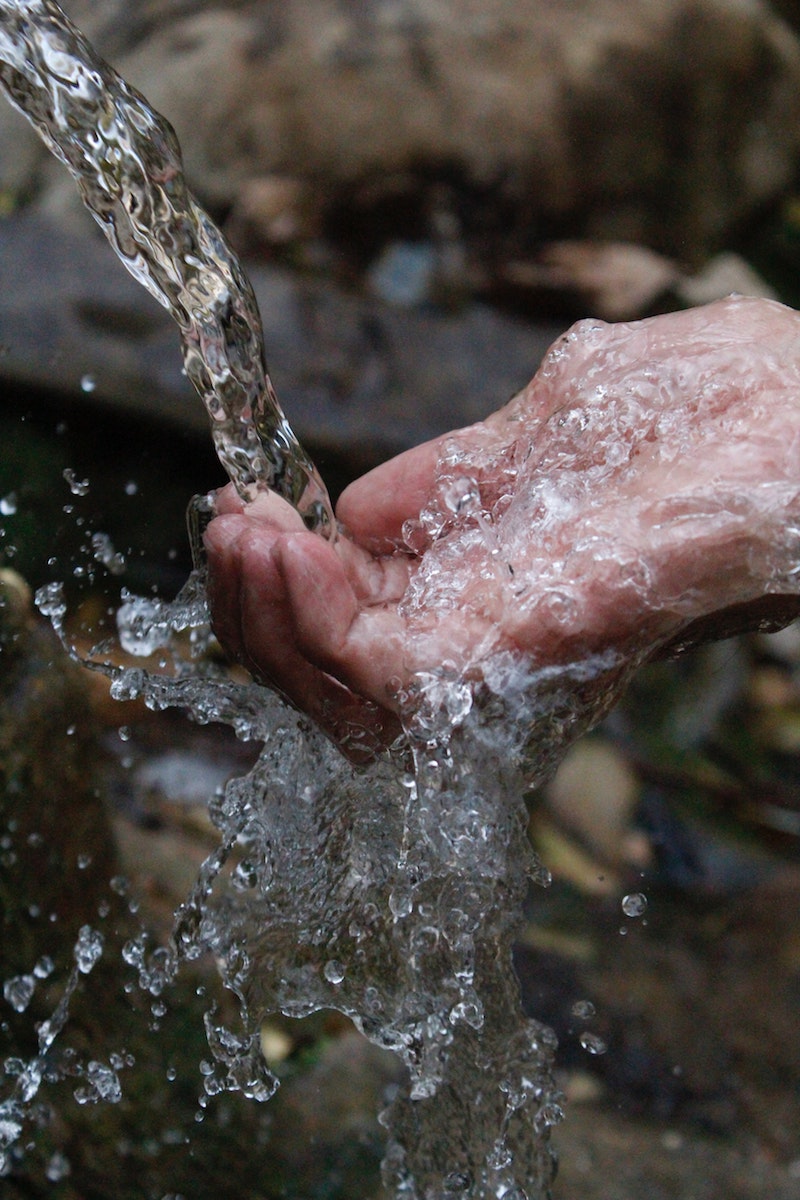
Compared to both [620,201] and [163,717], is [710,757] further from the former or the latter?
[620,201]

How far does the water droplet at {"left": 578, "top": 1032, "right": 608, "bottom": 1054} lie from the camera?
9.60 ft

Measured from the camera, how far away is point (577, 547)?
1.46m

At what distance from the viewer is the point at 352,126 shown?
4.98m

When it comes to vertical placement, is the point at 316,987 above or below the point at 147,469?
above

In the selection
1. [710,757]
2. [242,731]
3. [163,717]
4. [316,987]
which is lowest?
[710,757]

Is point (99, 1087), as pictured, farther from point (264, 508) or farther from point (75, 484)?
point (264, 508)

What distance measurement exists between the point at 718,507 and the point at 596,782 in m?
3.00

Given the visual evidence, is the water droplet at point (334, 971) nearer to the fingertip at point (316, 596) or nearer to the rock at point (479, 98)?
the fingertip at point (316, 596)

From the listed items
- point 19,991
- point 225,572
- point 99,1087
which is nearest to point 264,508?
point 225,572

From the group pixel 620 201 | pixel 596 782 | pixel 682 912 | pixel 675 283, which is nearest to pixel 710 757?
pixel 596 782

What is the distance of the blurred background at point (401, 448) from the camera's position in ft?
7.74

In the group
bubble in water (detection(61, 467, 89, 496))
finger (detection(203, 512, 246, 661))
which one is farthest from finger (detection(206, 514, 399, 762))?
bubble in water (detection(61, 467, 89, 496))

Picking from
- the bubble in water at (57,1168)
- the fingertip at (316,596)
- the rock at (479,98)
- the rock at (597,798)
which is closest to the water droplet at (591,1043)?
the rock at (597,798)

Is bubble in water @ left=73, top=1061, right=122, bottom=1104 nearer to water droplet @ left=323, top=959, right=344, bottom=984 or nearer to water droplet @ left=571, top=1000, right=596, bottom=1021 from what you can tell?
water droplet @ left=323, top=959, right=344, bottom=984
